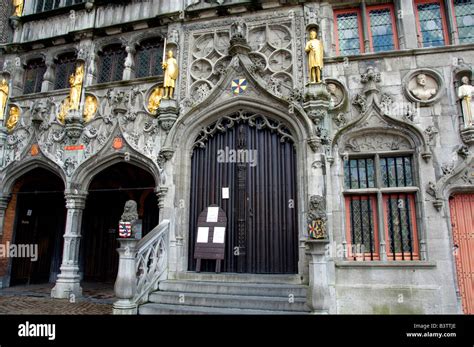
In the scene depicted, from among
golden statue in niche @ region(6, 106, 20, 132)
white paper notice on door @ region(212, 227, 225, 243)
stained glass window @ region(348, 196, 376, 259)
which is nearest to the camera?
stained glass window @ region(348, 196, 376, 259)

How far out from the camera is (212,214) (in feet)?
29.6

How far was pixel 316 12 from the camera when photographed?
30.9ft

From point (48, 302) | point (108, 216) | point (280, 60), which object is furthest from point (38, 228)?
point (280, 60)

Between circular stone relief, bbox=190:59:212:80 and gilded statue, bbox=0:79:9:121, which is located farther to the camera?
gilded statue, bbox=0:79:9:121

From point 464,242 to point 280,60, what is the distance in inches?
248

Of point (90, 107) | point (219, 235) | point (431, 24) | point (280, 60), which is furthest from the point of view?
point (90, 107)

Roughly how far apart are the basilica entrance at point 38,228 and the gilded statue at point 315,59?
29.1 ft

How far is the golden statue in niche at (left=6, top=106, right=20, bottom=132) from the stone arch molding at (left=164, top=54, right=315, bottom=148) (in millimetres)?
5936

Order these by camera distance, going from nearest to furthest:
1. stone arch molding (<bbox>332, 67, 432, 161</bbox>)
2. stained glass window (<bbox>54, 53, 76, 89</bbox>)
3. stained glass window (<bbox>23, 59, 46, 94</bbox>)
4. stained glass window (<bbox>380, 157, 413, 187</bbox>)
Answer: stained glass window (<bbox>380, 157, 413, 187</bbox>) → stone arch molding (<bbox>332, 67, 432, 161</bbox>) → stained glass window (<bbox>54, 53, 76, 89</bbox>) → stained glass window (<bbox>23, 59, 46, 94</bbox>)

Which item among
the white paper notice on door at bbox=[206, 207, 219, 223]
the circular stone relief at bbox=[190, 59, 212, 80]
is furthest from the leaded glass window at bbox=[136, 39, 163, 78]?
the white paper notice on door at bbox=[206, 207, 219, 223]

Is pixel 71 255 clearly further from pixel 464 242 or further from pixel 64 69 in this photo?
pixel 464 242

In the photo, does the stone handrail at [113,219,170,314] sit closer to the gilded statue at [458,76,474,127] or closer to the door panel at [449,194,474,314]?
the door panel at [449,194,474,314]

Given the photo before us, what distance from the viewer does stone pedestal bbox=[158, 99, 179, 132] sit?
9.56 m

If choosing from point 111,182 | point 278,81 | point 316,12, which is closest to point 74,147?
point 111,182
